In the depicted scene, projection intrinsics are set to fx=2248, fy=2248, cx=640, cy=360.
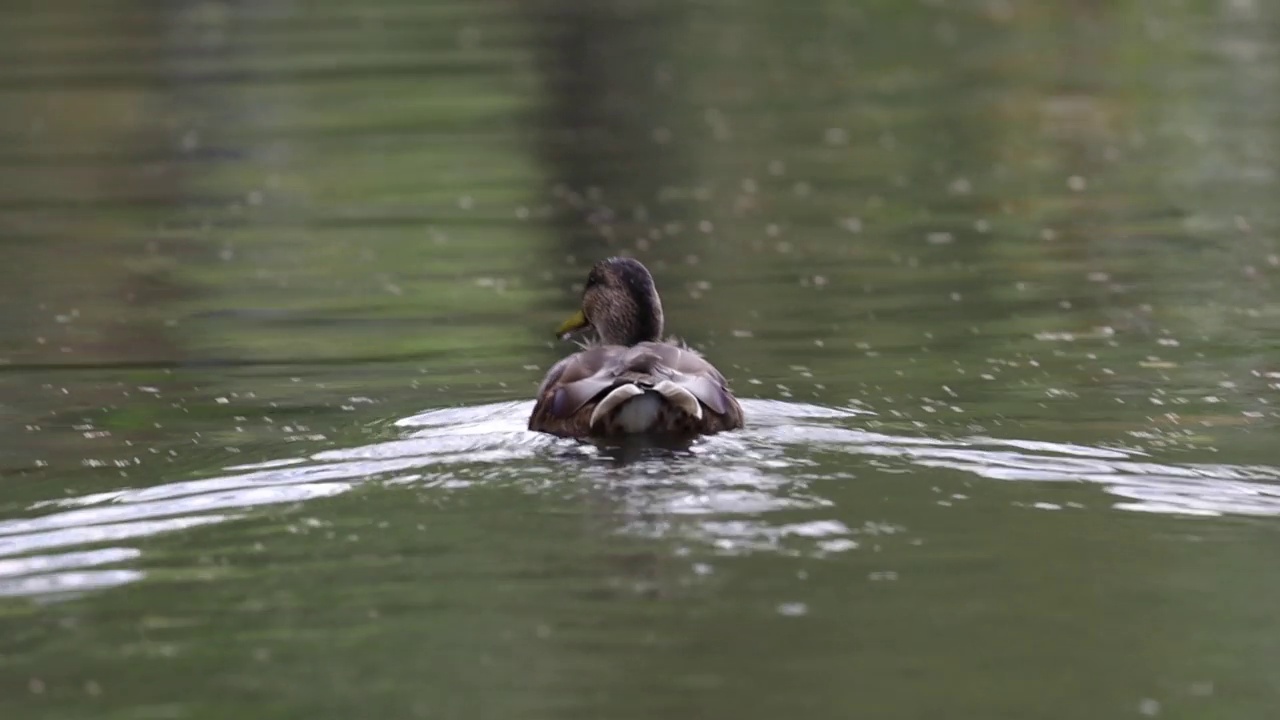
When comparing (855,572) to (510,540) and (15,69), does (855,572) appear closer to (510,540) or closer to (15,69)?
(510,540)

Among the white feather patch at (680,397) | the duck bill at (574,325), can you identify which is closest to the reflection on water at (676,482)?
the white feather patch at (680,397)

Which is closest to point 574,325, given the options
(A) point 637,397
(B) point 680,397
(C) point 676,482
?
(A) point 637,397

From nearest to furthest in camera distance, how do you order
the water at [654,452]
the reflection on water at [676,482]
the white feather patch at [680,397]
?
the water at [654,452] → the reflection on water at [676,482] → the white feather patch at [680,397]

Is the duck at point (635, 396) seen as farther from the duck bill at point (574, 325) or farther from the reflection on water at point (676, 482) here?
the duck bill at point (574, 325)

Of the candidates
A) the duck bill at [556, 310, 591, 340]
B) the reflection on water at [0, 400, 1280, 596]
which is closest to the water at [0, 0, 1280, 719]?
the reflection on water at [0, 400, 1280, 596]

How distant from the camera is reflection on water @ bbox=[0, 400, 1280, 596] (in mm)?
7617

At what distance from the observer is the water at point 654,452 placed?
651 cm

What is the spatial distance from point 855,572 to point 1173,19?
90.8 feet

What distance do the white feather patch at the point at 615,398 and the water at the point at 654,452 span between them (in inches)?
6.7

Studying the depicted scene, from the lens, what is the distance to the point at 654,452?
8969mm

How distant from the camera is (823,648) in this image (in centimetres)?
645

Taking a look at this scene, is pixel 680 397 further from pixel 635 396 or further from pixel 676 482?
pixel 676 482

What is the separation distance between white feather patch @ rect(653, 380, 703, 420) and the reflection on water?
0.16m

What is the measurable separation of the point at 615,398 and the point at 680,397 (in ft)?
0.86
